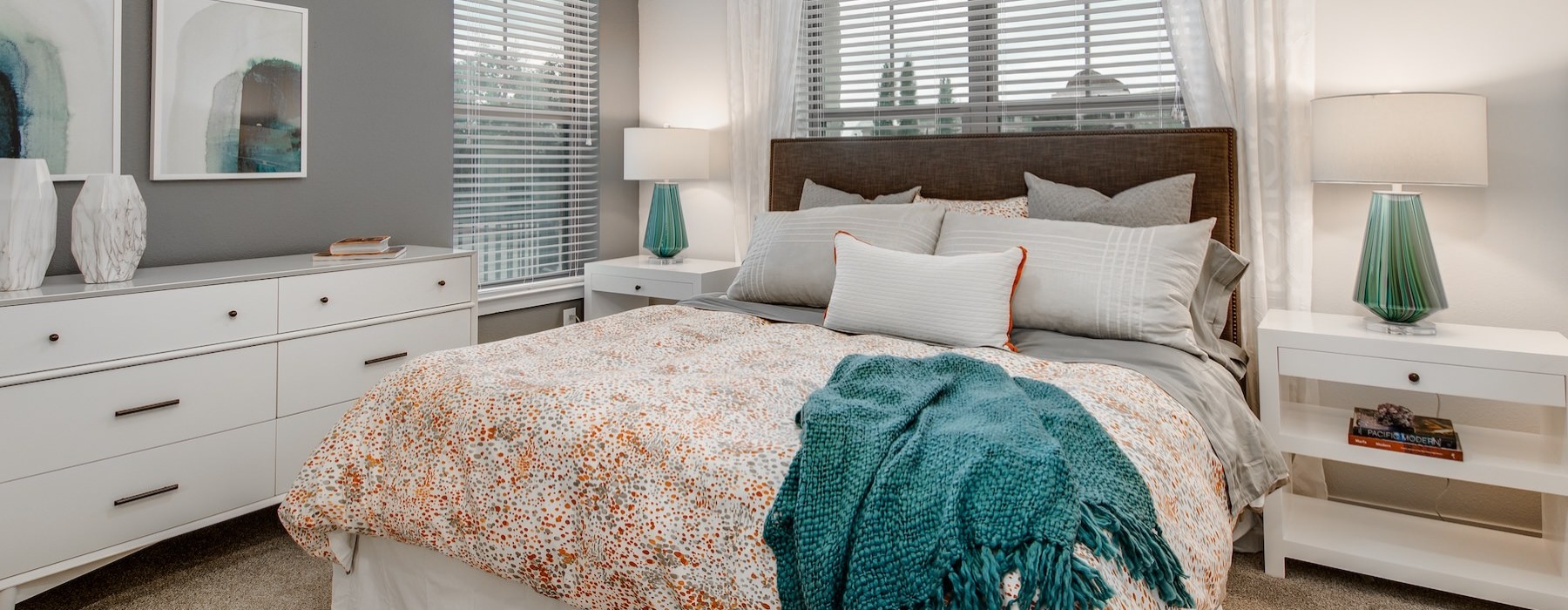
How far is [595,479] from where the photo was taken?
58.7 inches

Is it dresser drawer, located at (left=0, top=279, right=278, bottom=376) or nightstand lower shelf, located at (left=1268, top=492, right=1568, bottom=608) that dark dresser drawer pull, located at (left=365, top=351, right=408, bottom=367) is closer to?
dresser drawer, located at (left=0, top=279, right=278, bottom=376)

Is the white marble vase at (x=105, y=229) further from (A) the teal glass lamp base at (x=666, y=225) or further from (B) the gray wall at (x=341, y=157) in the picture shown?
(A) the teal glass lamp base at (x=666, y=225)

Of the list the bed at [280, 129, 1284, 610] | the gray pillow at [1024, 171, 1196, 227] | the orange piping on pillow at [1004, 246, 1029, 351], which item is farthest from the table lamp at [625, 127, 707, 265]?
the orange piping on pillow at [1004, 246, 1029, 351]

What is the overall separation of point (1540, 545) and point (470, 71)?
13.0 ft

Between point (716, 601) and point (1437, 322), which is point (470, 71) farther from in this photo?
point (1437, 322)

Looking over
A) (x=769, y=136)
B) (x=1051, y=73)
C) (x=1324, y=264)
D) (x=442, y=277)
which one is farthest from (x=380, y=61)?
(x=1324, y=264)

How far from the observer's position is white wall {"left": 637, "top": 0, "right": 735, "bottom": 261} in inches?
161

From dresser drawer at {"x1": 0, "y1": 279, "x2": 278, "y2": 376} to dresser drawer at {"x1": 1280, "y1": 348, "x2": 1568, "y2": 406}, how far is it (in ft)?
9.45

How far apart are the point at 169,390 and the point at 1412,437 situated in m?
3.25

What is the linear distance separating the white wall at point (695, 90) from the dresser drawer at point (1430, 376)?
97.9 inches

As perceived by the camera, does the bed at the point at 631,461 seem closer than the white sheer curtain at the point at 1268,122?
Yes

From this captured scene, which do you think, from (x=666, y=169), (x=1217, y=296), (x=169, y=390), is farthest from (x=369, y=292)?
(x=1217, y=296)

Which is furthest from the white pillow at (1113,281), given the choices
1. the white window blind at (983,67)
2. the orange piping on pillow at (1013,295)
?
the white window blind at (983,67)

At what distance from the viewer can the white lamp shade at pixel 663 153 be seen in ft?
12.6
